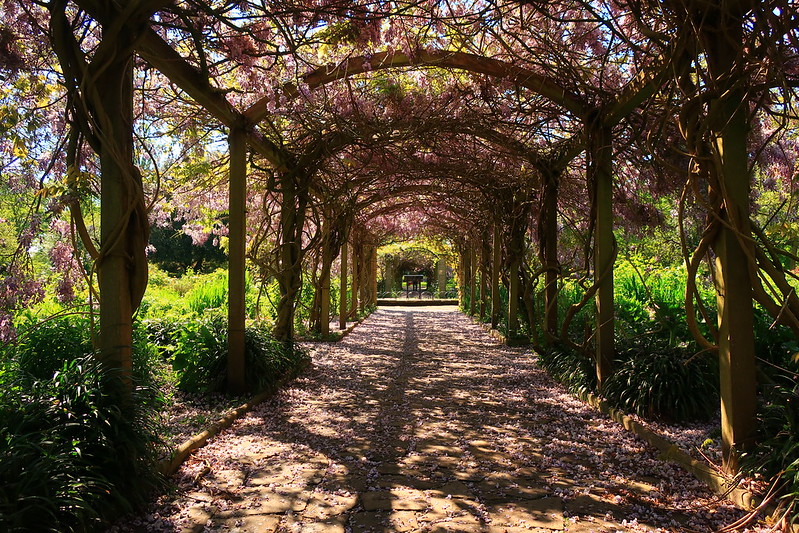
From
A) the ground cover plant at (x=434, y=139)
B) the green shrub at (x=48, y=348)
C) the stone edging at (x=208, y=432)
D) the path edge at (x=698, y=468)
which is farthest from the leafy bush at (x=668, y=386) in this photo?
the green shrub at (x=48, y=348)

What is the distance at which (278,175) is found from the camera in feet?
23.4

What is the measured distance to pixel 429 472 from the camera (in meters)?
3.45

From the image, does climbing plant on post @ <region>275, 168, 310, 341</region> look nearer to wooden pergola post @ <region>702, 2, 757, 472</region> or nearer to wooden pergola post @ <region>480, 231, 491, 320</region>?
wooden pergola post @ <region>702, 2, 757, 472</region>

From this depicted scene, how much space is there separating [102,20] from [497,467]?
343cm

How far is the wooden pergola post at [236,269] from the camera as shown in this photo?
5145 mm

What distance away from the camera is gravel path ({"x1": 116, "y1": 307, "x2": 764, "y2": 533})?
2.73 metres

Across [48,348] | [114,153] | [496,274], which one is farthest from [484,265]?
[114,153]

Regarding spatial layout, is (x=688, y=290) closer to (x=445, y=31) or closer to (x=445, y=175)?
(x=445, y=31)

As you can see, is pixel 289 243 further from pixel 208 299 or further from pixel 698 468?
pixel 698 468

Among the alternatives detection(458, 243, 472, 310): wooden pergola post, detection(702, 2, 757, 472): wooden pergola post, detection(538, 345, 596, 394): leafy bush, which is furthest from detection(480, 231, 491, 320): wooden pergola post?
detection(702, 2, 757, 472): wooden pergola post

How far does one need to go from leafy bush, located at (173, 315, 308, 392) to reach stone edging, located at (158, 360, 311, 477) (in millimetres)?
94

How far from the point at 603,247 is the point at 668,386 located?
4.77 ft

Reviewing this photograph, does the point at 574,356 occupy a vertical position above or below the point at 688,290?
below

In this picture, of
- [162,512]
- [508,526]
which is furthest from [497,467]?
[162,512]
